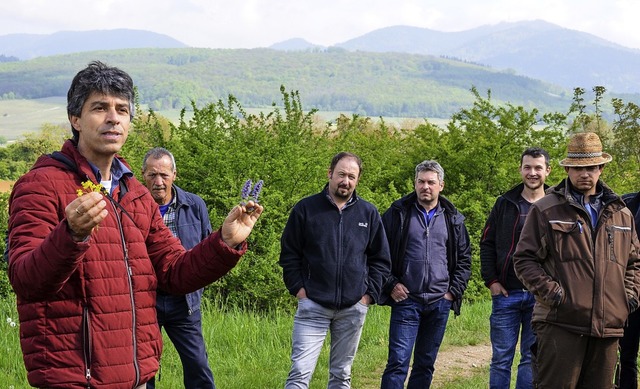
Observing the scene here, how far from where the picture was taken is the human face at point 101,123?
9.12 feet

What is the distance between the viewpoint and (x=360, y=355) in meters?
7.84

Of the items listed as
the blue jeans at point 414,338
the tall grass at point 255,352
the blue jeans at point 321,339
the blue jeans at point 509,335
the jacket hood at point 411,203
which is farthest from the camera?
the tall grass at point 255,352

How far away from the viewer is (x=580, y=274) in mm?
4879

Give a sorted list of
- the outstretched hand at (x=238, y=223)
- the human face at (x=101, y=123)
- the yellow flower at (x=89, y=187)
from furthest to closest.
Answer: the outstretched hand at (x=238, y=223) < the human face at (x=101, y=123) < the yellow flower at (x=89, y=187)

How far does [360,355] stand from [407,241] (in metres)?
2.09

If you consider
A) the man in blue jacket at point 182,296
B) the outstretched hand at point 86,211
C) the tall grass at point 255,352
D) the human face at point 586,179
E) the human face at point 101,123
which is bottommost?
the tall grass at point 255,352

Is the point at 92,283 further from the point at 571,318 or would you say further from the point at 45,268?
the point at 571,318

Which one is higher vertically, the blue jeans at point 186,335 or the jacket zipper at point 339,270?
the jacket zipper at point 339,270

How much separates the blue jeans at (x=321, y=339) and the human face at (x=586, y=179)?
5.94 ft

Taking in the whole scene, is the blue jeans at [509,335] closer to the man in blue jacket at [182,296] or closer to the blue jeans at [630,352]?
the blue jeans at [630,352]

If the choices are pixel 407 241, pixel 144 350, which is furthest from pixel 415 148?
pixel 144 350

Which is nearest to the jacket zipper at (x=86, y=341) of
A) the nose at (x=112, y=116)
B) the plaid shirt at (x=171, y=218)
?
the nose at (x=112, y=116)

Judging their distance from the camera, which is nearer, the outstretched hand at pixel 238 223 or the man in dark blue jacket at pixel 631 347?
the outstretched hand at pixel 238 223

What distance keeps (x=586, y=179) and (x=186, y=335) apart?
3.06 metres
